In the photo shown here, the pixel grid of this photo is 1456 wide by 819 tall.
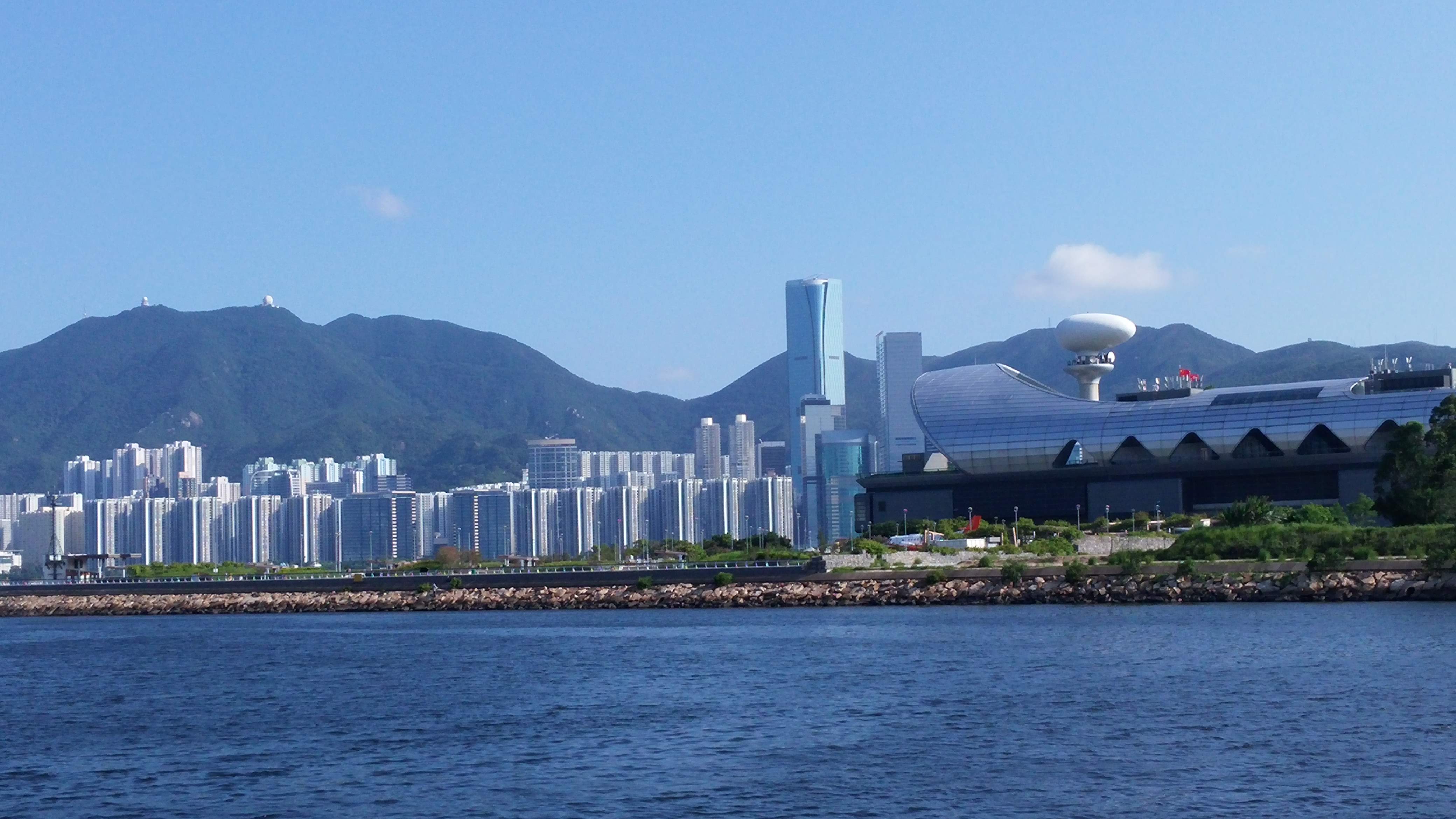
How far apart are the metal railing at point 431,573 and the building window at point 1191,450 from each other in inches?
1088

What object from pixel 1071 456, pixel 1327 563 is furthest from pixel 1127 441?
pixel 1327 563

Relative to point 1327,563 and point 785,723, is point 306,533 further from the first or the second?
point 785,723

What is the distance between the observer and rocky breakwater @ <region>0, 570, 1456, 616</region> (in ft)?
160

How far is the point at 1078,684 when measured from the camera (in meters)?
31.3

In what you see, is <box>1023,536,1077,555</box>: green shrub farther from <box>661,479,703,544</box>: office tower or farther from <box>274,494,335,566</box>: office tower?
<box>274,494,335,566</box>: office tower

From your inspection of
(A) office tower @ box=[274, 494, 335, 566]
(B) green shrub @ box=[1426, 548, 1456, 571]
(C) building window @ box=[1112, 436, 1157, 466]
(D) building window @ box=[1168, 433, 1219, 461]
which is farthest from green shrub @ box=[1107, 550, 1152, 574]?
(A) office tower @ box=[274, 494, 335, 566]

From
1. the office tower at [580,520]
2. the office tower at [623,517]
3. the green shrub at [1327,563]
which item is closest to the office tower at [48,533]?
the office tower at [580,520]

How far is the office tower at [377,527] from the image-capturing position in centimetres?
17912

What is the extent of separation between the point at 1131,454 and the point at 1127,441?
2.51 ft

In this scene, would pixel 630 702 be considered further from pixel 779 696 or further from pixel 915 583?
pixel 915 583

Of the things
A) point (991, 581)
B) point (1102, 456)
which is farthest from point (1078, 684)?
point (1102, 456)

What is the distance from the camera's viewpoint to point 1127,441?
88125 mm

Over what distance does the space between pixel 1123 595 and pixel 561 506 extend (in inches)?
4836

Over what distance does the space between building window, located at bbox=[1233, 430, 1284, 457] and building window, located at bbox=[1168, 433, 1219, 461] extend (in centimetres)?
150
